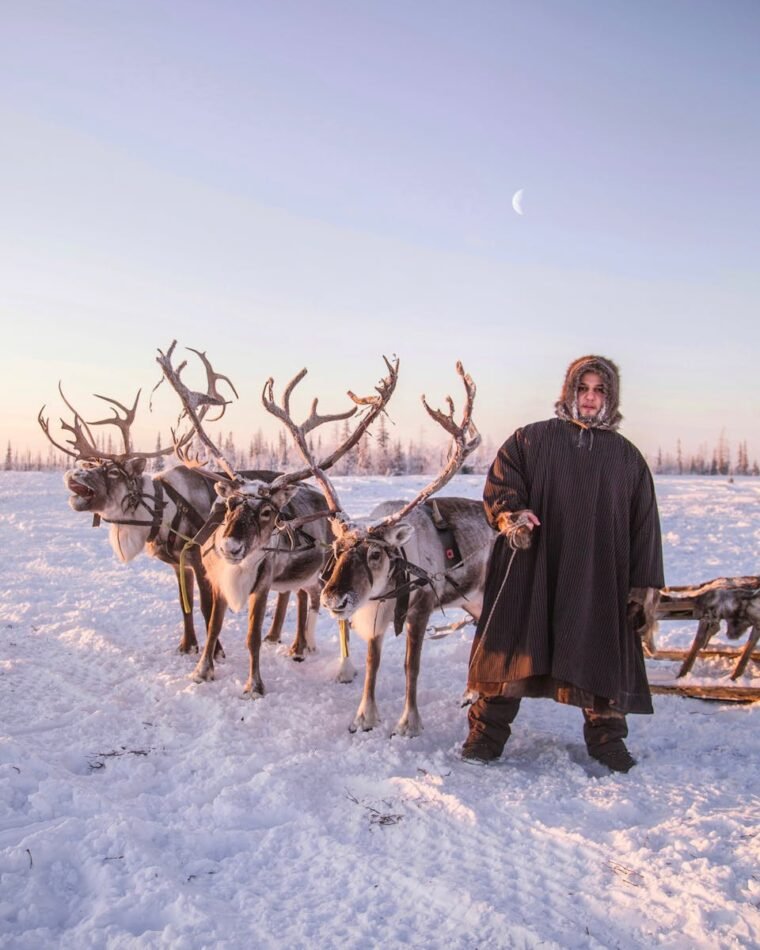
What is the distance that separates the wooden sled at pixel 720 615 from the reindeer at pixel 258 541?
2.46m

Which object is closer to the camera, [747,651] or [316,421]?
[747,651]

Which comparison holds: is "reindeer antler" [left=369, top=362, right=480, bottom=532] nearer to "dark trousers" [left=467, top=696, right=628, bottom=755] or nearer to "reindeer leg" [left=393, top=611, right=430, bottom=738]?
"reindeer leg" [left=393, top=611, right=430, bottom=738]

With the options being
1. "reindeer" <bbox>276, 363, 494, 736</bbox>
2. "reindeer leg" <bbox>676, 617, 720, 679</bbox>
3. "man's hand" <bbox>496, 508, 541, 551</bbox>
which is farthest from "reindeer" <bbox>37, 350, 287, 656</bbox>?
"reindeer leg" <bbox>676, 617, 720, 679</bbox>

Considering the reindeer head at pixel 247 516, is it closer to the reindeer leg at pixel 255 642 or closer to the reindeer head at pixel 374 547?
the reindeer leg at pixel 255 642

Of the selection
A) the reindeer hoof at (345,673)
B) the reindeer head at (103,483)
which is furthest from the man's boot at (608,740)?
the reindeer head at (103,483)

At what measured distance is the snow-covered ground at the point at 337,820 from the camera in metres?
2.64

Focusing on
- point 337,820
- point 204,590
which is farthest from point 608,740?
A: point 204,590

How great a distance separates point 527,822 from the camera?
11.4 ft

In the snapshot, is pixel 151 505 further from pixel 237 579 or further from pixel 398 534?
pixel 398 534

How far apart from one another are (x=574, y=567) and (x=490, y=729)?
1107mm

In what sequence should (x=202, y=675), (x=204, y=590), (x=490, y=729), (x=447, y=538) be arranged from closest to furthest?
(x=490, y=729)
(x=447, y=538)
(x=202, y=675)
(x=204, y=590)

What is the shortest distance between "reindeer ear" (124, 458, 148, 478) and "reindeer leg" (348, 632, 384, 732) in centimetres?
314

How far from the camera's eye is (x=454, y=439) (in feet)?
17.2

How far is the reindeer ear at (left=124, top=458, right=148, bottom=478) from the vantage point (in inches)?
275
